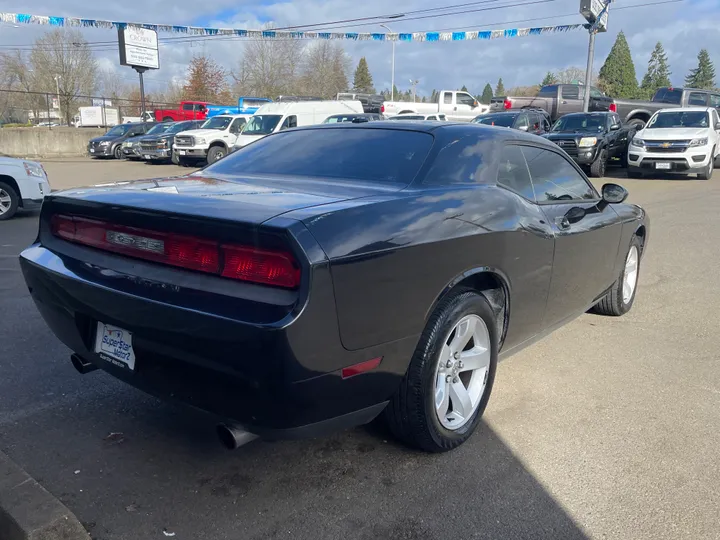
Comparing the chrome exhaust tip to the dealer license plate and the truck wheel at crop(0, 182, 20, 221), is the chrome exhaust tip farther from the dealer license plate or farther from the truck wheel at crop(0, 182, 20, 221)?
the truck wheel at crop(0, 182, 20, 221)

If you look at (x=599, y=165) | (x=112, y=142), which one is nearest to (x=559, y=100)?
(x=599, y=165)

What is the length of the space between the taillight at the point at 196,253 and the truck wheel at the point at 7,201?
825cm

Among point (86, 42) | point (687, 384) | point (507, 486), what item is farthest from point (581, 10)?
point (86, 42)

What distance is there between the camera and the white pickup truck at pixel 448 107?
27078mm

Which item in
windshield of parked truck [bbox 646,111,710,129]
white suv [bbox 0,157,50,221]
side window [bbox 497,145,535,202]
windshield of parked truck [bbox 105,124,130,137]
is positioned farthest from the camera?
windshield of parked truck [bbox 105,124,130,137]

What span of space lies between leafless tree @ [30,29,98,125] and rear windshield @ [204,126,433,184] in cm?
5270

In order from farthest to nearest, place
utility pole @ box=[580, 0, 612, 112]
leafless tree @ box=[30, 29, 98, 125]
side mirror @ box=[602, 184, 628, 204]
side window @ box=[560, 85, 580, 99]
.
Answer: leafless tree @ box=[30, 29, 98, 125] → side window @ box=[560, 85, 580, 99] → utility pole @ box=[580, 0, 612, 112] → side mirror @ box=[602, 184, 628, 204]

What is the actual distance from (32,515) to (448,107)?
26598 millimetres

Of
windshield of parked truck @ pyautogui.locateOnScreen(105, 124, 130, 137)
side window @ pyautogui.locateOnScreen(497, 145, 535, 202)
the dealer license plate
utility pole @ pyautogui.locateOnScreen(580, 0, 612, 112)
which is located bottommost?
the dealer license plate

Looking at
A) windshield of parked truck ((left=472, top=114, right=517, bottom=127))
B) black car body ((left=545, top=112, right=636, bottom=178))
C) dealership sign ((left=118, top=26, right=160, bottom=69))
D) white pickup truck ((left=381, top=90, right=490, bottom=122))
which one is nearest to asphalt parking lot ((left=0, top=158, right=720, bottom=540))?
black car body ((left=545, top=112, right=636, bottom=178))

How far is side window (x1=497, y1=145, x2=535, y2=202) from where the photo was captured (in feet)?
11.5

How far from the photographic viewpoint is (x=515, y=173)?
143 inches

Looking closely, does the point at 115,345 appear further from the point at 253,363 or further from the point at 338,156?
the point at 338,156

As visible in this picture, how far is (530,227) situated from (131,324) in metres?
2.13
